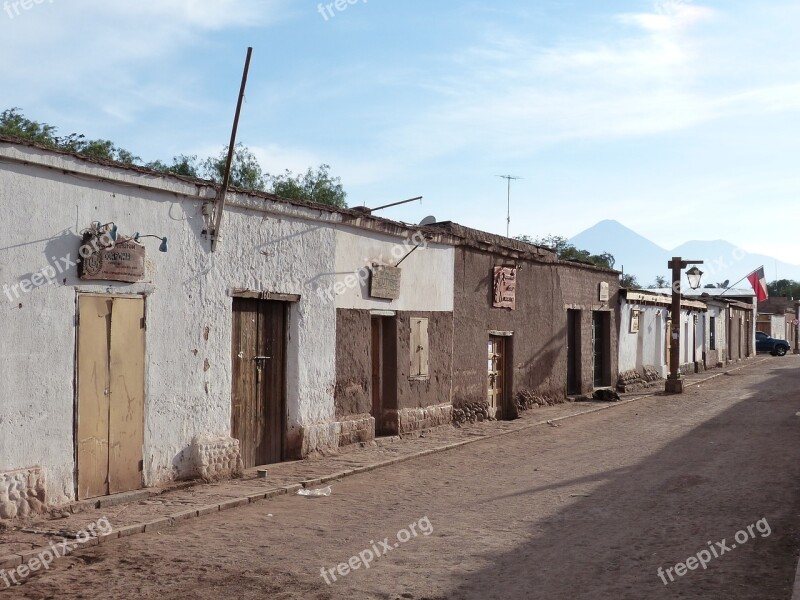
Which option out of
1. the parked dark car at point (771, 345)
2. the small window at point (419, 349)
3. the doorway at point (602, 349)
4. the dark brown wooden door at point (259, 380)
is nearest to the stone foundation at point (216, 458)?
the dark brown wooden door at point (259, 380)

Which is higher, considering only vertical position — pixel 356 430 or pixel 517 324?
pixel 517 324

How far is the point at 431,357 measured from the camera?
1433 centimetres

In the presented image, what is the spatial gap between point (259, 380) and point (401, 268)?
370 cm

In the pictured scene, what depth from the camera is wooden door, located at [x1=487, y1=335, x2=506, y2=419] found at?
1672 cm

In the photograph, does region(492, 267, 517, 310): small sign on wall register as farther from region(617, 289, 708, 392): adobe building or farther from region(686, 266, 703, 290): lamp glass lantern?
region(686, 266, 703, 290): lamp glass lantern

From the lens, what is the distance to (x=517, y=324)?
694 inches

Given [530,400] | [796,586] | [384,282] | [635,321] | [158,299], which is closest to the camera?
[796,586]

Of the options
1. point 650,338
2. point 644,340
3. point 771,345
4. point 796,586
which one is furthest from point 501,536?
point 771,345

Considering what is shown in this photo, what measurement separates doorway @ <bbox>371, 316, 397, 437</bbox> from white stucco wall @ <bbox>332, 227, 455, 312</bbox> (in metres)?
0.46

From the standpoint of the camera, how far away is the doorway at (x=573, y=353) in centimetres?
2097

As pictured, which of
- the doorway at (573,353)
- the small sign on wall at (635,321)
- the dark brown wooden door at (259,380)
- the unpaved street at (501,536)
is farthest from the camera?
the small sign on wall at (635,321)

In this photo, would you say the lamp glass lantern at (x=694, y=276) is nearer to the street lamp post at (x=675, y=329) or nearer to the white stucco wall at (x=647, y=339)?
the street lamp post at (x=675, y=329)

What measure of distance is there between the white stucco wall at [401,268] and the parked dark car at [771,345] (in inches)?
1599

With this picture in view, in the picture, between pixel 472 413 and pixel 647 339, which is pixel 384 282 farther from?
pixel 647 339
